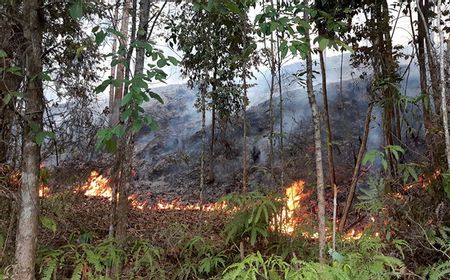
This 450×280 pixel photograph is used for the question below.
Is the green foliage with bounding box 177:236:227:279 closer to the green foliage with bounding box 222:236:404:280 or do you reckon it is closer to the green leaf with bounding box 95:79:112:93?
the green foliage with bounding box 222:236:404:280

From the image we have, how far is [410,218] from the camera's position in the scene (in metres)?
3.50

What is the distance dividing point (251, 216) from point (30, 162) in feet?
6.99

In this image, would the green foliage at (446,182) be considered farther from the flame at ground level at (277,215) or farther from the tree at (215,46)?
the tree at (215,46)

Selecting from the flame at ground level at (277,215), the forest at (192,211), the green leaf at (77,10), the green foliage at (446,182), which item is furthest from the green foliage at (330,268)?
the green leaf at (77,10)

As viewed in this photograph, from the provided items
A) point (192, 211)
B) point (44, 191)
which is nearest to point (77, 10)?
point (44, 191)

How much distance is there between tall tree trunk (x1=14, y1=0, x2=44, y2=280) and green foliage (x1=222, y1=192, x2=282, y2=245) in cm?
192

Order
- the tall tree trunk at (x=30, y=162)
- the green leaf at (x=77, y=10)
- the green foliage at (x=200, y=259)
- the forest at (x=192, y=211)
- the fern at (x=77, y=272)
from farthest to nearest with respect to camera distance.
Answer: the green foliage at (x=200, y=259)
the fern at (x=77, y=272)
the tall tree trunk at (x=30, y=162)
the forest at (x=192, y=211)
the green leaf at (x=77, y=10)

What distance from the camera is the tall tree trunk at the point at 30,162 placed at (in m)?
2.73

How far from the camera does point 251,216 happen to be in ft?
12.2

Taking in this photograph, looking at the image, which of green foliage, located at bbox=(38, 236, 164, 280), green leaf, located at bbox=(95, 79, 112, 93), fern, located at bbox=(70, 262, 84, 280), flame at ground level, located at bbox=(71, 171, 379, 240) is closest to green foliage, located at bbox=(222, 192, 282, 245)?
flame at ground level, located at bbox=(71, 171, 379, 240)

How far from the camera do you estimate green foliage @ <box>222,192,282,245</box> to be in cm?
381

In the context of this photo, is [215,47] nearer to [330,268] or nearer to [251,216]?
[251,216]

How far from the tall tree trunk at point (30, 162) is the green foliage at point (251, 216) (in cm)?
192

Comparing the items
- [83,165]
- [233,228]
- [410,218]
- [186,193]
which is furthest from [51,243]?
[186,193]
